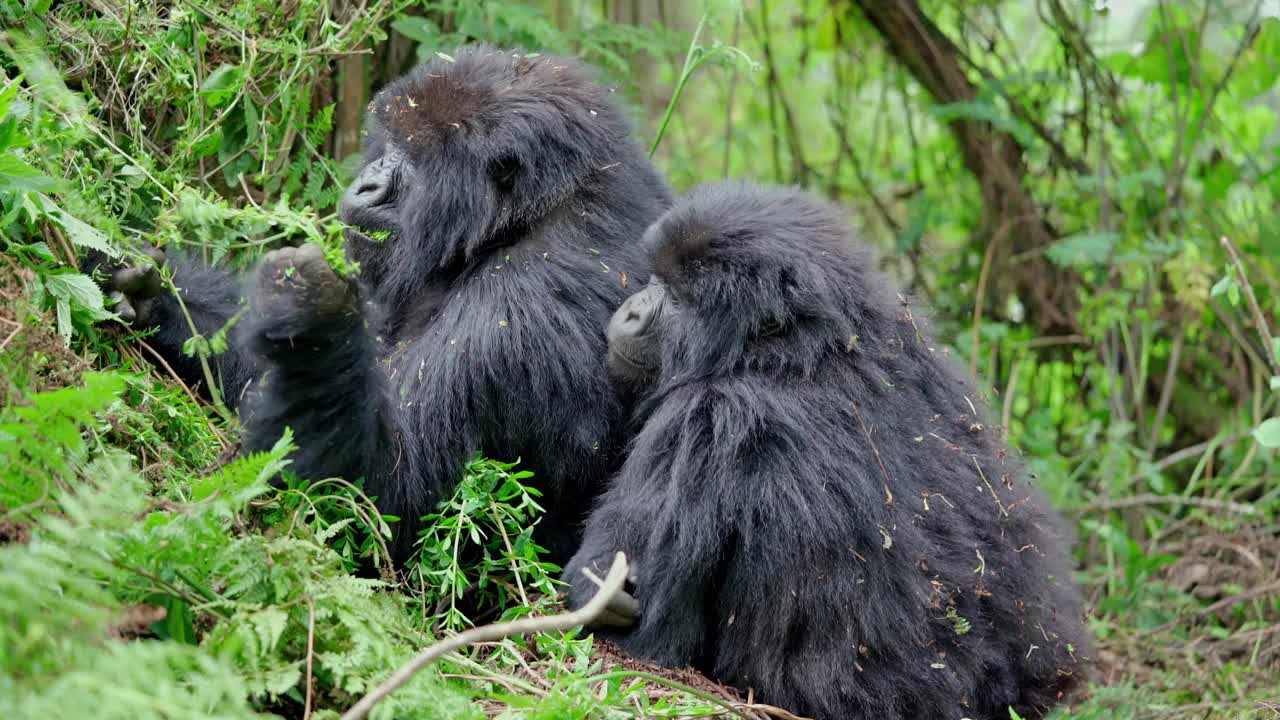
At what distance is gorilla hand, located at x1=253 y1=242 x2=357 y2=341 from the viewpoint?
8.47 feet

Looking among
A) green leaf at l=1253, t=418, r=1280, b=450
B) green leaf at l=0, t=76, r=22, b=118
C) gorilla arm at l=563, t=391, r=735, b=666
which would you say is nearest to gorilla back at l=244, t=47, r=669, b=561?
gorilla arm at l=563, t=391, r=735, b=666

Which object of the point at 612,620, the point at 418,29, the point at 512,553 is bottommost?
the point at 612,620

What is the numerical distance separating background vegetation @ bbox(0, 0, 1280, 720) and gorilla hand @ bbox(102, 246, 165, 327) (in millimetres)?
47

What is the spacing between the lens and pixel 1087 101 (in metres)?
5.52

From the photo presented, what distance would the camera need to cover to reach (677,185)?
626 cm

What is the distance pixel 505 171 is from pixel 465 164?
109 mm

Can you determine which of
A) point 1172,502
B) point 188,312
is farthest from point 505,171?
point 1172,502

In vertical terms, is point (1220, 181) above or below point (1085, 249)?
above

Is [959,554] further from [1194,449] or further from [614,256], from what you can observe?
[1194,449]

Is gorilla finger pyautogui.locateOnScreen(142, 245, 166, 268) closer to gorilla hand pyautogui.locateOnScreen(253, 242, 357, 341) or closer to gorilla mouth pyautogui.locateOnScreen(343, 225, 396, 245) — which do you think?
gorilla mouth pyautogui.locateOnScreen(343, 225, 396, 245)

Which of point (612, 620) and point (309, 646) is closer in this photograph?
point (309, 646)

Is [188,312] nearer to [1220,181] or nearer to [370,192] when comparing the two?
[370,192]

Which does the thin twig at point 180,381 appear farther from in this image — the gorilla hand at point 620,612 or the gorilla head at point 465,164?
the gorilla hand at point 620,612

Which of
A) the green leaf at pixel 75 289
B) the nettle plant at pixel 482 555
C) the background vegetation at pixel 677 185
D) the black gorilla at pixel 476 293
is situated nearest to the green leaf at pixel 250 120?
the background vegetation at pixel 677 185
